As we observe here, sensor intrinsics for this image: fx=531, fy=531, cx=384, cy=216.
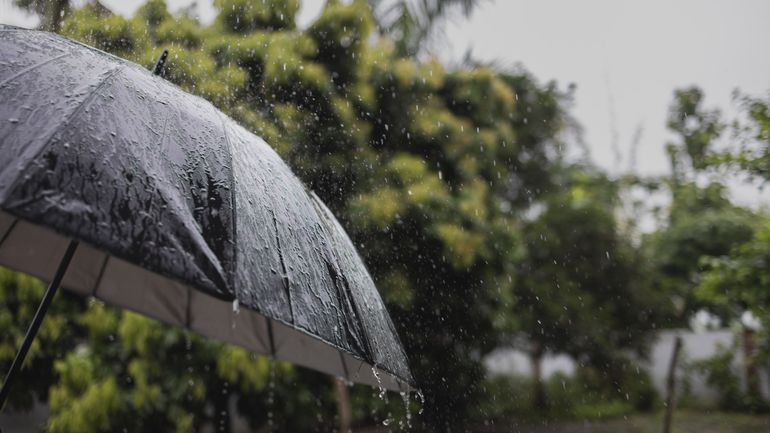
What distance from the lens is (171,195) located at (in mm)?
935

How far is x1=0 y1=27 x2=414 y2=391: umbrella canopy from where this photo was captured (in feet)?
2.65

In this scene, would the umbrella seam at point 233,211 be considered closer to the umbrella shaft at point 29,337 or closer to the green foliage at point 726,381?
the umbrella shaft at point 29,337

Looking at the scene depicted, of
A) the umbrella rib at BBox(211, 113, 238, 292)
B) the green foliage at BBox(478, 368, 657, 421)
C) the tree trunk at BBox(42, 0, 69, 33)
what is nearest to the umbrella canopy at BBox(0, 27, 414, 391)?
the umbrella rib at BBox(211, 113, 238, 292)

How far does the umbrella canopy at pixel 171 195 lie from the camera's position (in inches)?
31.8

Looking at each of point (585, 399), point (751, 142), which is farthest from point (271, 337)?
point (585, 399)

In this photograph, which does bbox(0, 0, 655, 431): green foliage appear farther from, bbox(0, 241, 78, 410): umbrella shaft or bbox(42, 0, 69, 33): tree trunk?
bbox(0, 241, 78, 410): umbrella shaft

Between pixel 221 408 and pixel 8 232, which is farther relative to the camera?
pixel 221 408

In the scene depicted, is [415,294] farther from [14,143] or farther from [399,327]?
[14,143]

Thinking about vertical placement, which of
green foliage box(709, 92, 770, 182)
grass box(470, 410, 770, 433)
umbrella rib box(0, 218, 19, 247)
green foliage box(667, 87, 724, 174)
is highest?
green foliage box(667, 87, 724, 174)

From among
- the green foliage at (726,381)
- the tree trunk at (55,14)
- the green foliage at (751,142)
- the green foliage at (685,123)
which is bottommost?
the green foliage at (726,381)

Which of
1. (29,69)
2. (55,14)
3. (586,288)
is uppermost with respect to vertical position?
(55,14)

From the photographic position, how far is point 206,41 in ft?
12.7

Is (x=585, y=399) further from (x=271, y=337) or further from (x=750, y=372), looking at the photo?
(x=271, y=337)

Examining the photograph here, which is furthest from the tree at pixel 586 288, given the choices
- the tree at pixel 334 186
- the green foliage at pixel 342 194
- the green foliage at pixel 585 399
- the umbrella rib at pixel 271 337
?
the umbrella rib at pixel 271 337
